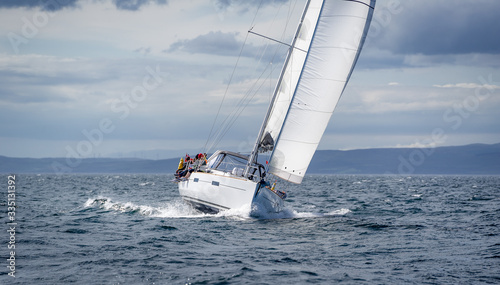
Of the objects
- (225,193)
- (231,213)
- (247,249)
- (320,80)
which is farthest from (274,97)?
(247,249)

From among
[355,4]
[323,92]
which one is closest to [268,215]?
[323,92]

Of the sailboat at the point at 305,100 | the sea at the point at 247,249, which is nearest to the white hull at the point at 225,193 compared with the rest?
the sailboat at the point at 305,100

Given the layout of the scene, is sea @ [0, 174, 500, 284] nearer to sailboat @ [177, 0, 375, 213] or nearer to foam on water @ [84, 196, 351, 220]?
foam on water @ [84, 196, 351, 220]

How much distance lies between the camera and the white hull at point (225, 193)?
21.3 meters

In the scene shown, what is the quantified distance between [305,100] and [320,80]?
1008 mm

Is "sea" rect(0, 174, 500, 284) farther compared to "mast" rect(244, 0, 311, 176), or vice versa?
"mast" rect(244, 0, 311, 176)

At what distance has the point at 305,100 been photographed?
71.4 ft

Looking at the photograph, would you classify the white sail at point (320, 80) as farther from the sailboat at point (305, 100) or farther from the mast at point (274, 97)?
the mast at point (274, 97)

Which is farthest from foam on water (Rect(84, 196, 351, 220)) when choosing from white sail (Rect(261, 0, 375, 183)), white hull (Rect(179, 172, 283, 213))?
white sail (Rect(261, 0, 375, 183))

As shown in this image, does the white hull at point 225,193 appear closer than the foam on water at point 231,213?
Yes

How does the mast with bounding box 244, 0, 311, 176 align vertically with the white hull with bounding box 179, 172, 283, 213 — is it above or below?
above

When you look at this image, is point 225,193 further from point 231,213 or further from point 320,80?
point 320,80

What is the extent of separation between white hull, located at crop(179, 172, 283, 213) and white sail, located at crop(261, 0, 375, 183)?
4.75 feet

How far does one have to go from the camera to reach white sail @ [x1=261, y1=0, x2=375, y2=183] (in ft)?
71.1
